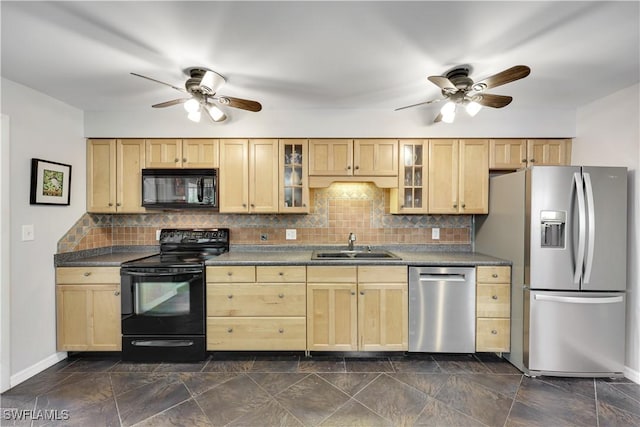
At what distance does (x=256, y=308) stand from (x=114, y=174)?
207 cm

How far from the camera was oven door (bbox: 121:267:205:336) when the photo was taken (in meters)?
2.60

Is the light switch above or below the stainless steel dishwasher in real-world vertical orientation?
above

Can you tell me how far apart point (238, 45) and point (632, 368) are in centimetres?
396

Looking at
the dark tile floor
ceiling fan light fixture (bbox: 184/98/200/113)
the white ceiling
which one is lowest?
the dark tile floor

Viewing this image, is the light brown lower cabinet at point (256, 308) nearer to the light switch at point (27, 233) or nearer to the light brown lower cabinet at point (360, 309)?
the light brown lower cabinet at point (360, 309)

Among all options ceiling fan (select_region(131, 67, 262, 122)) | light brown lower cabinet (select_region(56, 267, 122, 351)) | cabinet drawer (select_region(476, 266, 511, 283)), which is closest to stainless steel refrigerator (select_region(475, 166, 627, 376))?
cabinet drawer (select_region(476, 266, 511, 283))

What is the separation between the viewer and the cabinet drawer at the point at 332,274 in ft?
8.69

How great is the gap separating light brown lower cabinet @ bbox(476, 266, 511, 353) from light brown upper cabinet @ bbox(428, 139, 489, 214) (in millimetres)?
692

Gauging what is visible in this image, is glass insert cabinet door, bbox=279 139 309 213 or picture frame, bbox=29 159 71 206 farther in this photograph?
glass insert cabinet door, bbox=279 139 309 213

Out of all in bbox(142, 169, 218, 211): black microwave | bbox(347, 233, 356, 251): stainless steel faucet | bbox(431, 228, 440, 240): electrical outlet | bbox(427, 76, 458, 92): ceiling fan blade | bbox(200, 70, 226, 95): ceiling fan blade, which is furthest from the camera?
bbox(431, 228, 440, 240): electrical outlet

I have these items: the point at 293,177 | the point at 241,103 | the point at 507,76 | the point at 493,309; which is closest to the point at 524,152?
the point at 507,76

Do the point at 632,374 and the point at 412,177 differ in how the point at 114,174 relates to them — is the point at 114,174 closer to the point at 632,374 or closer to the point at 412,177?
the point at 412,177

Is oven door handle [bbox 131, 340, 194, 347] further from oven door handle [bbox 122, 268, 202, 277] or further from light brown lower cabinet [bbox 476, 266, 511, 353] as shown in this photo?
light brown lower cabinet [bbox 476, 266, 511, 353]

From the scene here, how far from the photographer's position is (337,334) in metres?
2.65
